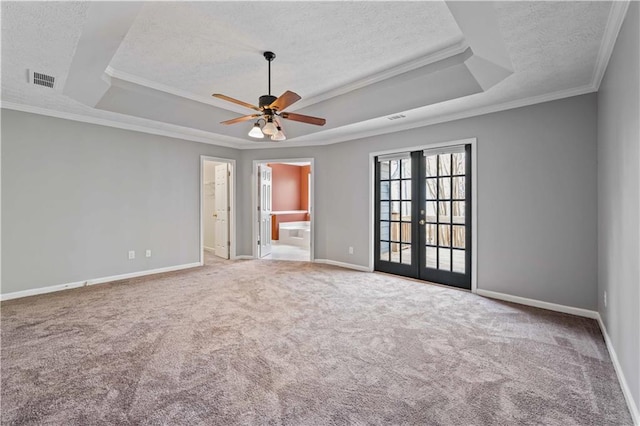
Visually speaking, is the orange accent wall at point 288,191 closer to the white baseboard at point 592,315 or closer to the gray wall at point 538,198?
the gray wall at point 538,198

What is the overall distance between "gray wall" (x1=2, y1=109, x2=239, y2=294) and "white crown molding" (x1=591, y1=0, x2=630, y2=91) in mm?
5769

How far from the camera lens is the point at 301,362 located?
236 cm

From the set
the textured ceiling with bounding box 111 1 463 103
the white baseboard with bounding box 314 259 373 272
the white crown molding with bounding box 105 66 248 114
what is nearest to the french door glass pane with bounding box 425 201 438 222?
the white baseboard with bounding box 314 259 373 272

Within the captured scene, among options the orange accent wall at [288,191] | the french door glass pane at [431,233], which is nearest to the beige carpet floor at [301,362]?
the french door glass pane at [431,233]

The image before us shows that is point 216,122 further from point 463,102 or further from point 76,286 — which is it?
point 463,102

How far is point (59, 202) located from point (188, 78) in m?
2.58

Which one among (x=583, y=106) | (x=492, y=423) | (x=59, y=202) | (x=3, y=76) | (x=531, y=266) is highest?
(x=3, y=76)

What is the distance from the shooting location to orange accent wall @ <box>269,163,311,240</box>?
988 centimetres

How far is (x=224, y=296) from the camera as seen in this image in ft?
13.2

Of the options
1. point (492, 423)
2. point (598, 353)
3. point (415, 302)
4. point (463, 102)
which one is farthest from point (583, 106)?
point (492, 423)

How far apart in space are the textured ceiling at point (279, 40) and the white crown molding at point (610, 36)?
108cm

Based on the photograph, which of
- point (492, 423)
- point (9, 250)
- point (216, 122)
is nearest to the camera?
point (492, 423)

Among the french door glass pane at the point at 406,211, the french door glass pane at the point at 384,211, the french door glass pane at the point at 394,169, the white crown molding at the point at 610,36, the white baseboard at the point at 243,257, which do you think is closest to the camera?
the white crown molding at the point at 610,36

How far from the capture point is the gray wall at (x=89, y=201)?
3.98 meters
